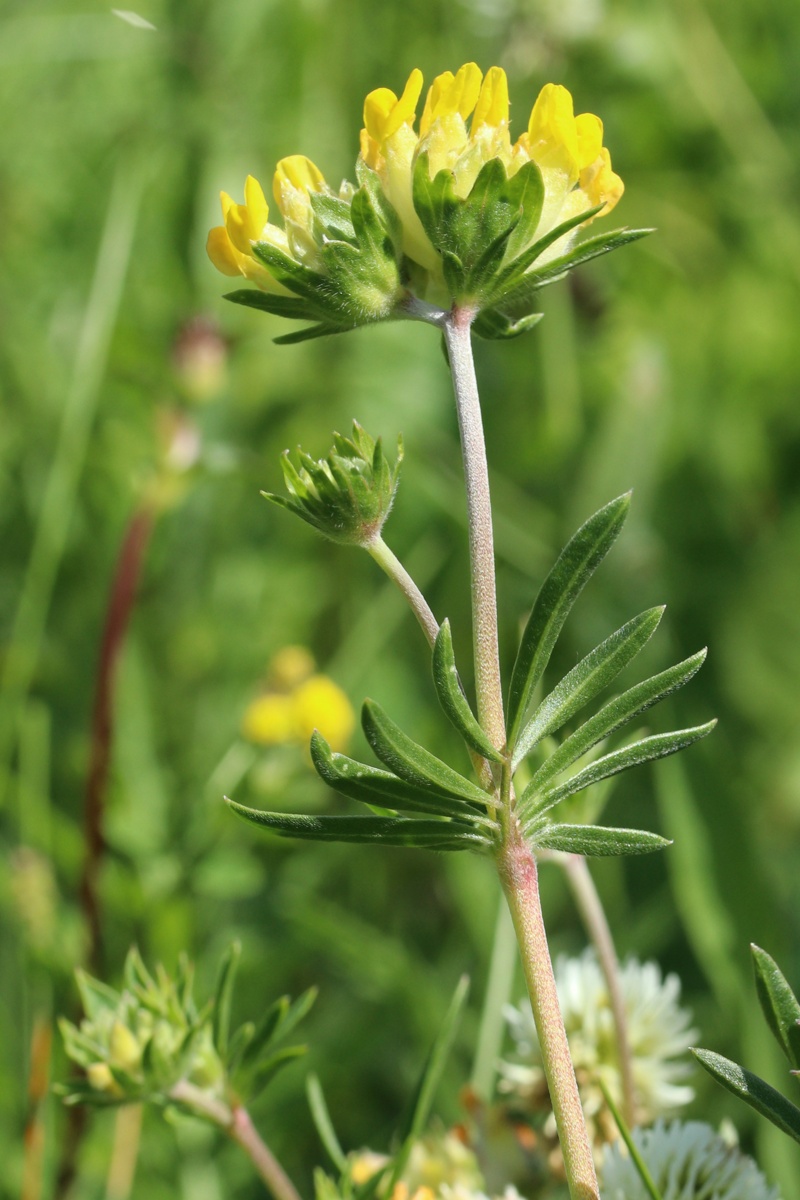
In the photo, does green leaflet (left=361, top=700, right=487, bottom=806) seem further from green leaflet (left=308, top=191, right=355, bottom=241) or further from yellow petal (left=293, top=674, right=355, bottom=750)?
yellow petal (left=293, top=674, right=355, bottom=750)

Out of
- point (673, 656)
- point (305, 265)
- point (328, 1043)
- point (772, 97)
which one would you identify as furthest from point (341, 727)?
point (772, 97)

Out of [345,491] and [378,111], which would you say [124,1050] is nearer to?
[345,491]

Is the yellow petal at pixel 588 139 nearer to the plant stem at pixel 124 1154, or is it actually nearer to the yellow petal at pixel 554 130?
the yellow petal at pixel 554 130

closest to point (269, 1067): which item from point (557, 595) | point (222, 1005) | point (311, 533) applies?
point (222, 1005)

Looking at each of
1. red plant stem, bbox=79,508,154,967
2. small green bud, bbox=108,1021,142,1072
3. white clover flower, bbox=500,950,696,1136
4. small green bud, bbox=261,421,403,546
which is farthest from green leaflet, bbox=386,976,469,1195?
red plant stem, bbox=79,508,154,967

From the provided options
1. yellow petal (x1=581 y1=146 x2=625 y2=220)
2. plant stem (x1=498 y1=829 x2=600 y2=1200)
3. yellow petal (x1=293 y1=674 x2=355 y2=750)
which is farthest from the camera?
yellow petal (x1=293 y1=674 x2=355 y2=750)

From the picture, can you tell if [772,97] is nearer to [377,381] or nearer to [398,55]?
[398,55]
